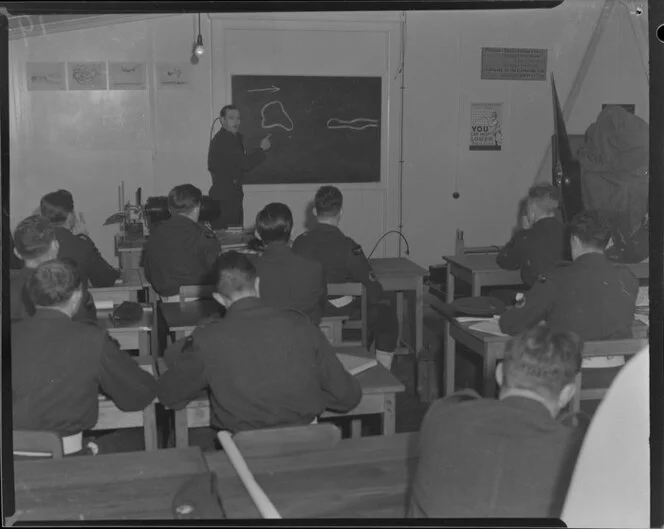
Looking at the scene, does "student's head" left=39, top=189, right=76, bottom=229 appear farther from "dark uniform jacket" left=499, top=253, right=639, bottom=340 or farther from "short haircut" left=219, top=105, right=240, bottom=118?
"dark uniform jacket" left=499, top=253, right=639, bottom=340

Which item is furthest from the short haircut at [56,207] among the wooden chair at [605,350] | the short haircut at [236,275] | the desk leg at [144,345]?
the wooden chair at [605,350]

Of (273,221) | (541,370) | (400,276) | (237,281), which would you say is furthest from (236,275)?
(541,370)

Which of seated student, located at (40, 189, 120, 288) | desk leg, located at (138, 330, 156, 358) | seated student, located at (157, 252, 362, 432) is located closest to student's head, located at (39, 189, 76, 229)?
seated student, located at (40, 189, 120, 288)

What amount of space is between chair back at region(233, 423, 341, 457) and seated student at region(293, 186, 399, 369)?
1.94 feet

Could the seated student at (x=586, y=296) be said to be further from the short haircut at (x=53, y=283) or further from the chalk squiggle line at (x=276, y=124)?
the short haircut at (x=53, y=283)

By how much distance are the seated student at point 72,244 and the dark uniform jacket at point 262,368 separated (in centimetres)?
32

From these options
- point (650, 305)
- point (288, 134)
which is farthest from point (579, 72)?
point (288, 134)

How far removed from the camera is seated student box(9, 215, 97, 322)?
6.88 ft

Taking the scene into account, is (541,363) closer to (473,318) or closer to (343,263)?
(473,318)

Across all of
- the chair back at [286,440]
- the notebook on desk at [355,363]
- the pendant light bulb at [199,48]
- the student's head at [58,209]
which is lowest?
the chair back at [286,440]

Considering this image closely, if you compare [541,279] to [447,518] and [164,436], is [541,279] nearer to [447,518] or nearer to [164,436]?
[447,518]

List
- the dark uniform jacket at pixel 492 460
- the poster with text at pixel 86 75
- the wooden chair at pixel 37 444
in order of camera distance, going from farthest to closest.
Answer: the poster with text at pixel 86 75 → the wooden chair at pixel 37 444 → the dark uniform jacket at pixel 492 460

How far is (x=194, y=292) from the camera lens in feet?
8.80

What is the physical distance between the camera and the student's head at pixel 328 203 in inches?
88.7
